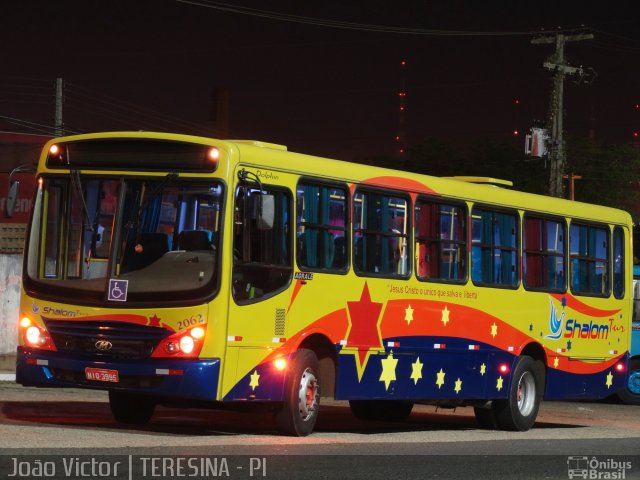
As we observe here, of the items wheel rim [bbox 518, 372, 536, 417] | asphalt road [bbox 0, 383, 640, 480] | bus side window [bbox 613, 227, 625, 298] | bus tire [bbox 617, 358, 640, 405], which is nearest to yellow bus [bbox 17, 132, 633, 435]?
asphalt road [bbox 0, 383, 640, 480]

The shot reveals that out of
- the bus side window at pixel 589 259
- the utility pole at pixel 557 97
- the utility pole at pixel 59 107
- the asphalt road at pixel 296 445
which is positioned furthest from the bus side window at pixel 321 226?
the utility pole at pixel 557 97

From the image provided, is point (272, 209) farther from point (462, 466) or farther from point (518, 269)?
point (518, 269)

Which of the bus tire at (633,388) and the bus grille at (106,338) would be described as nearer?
the bus grille at (106,338)

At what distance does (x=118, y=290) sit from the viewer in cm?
1417

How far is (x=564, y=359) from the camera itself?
68.1 ft

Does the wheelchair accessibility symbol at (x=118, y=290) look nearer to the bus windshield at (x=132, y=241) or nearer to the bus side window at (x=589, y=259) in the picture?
the bus windshield at (x=132, y=241)

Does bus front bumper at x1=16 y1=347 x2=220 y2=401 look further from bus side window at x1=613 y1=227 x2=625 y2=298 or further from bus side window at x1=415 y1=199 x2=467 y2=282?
bus side window at x1=613 y1=227 x2=625 y2=298

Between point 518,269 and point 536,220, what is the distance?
907mm

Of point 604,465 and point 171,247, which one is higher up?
point 171,247

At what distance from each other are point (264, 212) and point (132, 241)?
52.5 inches

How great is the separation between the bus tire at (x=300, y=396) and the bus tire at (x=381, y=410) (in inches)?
177

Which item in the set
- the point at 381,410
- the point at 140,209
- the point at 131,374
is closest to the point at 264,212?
the point at 140,209

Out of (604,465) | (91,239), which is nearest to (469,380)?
(604,465)

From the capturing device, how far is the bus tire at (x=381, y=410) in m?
20.0
